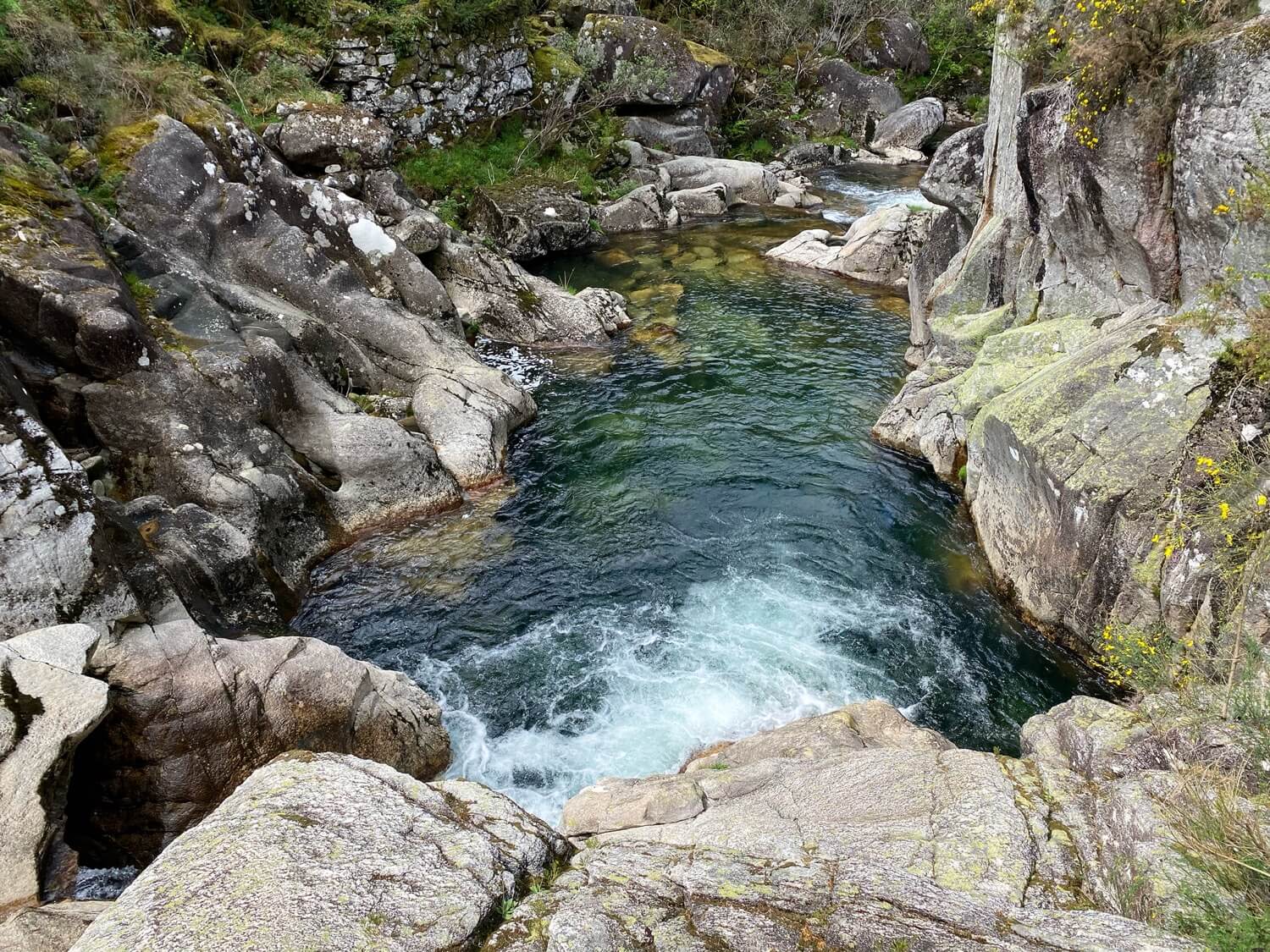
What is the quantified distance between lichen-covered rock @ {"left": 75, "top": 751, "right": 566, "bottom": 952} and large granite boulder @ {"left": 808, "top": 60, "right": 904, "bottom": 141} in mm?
50140

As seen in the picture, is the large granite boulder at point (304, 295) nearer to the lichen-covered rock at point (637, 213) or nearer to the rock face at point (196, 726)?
the rock face at point (196, 726)

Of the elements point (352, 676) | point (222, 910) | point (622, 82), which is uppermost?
point (622, 82)

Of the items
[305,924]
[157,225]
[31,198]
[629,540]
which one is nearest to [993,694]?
[629,540]

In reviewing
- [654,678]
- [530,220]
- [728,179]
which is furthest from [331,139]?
[728,179]

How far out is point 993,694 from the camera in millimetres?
11445

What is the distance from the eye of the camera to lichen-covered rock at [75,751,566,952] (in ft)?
16.0

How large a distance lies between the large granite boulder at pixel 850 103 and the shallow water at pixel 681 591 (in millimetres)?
33301

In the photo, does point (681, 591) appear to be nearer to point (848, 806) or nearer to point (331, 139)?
point (848, 806)

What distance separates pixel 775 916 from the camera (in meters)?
5.30

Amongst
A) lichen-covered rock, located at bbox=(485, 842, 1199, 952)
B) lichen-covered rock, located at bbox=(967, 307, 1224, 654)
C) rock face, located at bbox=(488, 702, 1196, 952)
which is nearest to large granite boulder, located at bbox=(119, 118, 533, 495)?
rock face, located at bbox=(488, 702, 1196, 952)

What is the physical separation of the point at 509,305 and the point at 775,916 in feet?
69.1

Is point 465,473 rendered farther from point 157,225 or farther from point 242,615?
point 157,225

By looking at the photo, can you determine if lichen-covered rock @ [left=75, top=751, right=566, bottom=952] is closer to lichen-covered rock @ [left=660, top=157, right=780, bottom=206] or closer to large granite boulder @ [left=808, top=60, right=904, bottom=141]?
lichen-covered rock @ [left=660, top=157, right=780, bottom=206]

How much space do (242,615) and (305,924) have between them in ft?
27.4
